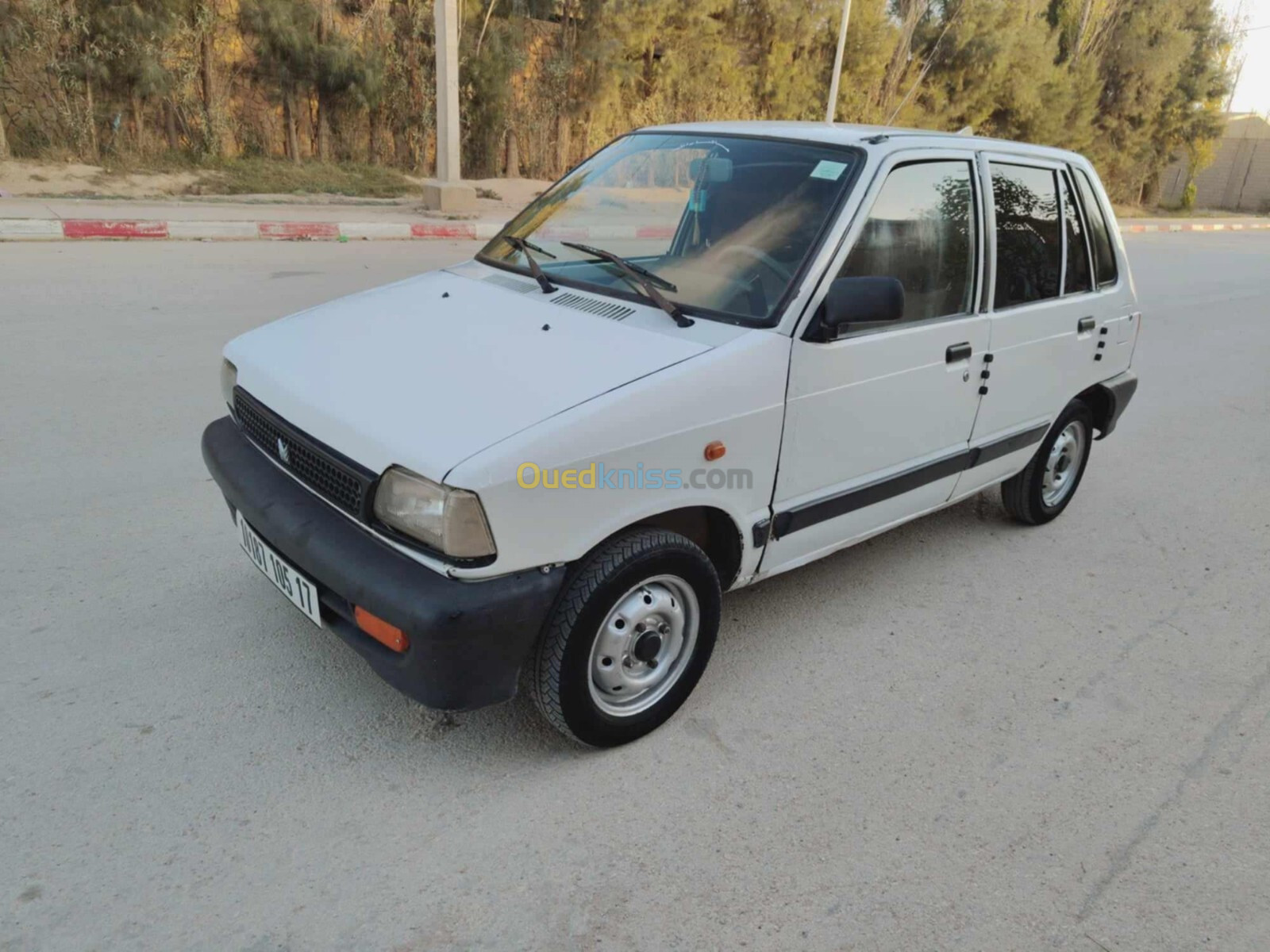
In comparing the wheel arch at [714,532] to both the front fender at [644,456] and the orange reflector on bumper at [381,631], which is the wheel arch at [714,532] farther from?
the orange reflector on bumper at [381,631]

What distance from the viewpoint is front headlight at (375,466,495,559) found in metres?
2.16

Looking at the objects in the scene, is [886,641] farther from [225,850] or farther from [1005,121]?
[1005,121]

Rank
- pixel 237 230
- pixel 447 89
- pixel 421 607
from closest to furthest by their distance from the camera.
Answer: pixel 421 607
pixel 237 230
pixel 447 89

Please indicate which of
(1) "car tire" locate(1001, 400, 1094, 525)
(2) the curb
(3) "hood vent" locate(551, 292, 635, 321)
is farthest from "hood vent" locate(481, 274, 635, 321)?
(2) the curb

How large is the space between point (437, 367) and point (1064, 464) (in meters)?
3.34

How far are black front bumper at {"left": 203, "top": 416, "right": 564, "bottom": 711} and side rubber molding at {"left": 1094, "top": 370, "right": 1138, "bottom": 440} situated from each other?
10.9 feet

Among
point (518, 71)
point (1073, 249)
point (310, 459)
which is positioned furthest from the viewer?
point (518, 71)

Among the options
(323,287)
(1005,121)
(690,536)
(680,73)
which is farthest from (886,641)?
(1005,121)

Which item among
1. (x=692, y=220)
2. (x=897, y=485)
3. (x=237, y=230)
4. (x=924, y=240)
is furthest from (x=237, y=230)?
(x=897, y=485)

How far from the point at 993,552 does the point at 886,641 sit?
113 cm

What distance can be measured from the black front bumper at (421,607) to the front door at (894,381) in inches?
39.8

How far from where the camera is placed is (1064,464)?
14.8 ft

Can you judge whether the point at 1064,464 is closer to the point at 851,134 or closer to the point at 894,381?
the point at 894,381

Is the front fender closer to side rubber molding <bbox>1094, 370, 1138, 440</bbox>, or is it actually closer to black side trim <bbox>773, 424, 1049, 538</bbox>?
black side trim <bbox>773, 424, 1049, 538</bbox>
